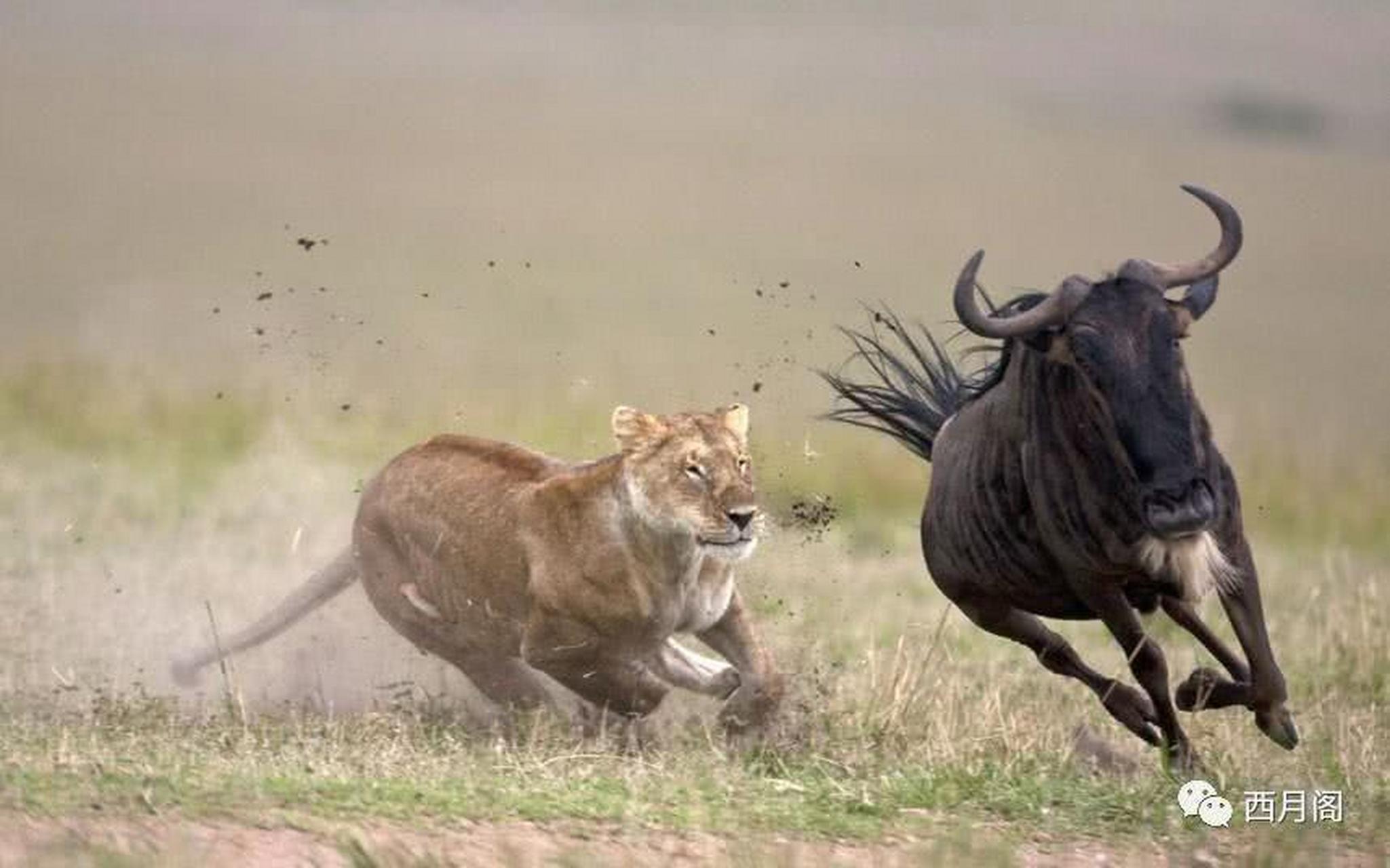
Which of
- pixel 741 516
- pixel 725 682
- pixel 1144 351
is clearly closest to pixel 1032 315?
pixel 1144 351

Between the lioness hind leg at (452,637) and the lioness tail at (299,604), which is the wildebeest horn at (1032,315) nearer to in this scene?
the lioness hind leg at (452,637)

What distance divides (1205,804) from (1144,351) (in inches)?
54.7

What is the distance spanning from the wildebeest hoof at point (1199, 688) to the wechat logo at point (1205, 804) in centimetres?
100

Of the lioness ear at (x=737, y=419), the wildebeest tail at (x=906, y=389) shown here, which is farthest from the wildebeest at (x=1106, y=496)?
the lioness ear at (x=737, y=419)

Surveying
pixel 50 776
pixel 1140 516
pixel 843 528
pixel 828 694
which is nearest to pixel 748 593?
pixel 843 528

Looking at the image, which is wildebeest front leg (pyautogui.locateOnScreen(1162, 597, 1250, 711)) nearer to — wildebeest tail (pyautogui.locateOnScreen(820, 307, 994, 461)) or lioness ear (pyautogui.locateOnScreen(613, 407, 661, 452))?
wildebeest tail (pyautogui.locateOnScreen(820, 307, 994, 461))

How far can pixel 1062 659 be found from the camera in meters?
10.6

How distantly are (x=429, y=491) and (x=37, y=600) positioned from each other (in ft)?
7.44

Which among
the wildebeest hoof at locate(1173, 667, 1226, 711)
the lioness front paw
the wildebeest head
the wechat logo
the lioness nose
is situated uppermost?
the wildebeest head

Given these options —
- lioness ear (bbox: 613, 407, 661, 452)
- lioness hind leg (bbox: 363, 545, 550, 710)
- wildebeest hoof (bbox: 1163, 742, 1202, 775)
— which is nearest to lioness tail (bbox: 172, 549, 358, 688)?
lioness hind leg (bbox: 363, 545, 550, 710)

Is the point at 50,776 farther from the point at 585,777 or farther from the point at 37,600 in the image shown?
the point at 37,600

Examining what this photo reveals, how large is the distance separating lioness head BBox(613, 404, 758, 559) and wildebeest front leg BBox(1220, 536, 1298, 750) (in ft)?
5.01

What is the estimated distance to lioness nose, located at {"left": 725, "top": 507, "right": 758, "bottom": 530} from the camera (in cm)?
996

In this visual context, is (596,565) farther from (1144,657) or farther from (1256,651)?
(1256,651)
